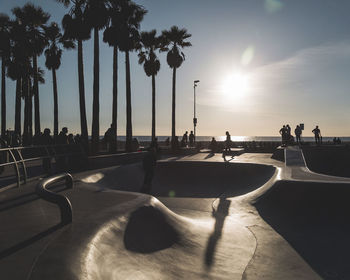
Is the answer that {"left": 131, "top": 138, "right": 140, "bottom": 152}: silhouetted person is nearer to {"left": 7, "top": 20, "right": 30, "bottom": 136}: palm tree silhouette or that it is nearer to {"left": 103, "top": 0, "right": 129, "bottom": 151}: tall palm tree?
{"left": 103, "top": 0, "right": 129, "bottom": 151}: tall palm tree

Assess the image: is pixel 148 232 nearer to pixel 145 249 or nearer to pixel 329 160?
pixel 145 249

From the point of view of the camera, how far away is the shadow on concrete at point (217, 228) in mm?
5186

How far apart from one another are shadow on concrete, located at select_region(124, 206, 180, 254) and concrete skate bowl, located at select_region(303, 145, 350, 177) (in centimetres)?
1890

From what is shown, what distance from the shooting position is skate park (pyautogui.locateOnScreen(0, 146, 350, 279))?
11.6 ft

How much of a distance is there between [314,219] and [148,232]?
15.5 feet

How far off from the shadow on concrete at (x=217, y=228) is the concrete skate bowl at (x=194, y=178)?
181cm

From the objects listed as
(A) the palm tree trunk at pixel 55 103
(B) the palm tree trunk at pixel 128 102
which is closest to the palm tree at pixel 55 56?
(A) the palm tree trunk at pixel 55 103

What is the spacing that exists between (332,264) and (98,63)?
1774 cm

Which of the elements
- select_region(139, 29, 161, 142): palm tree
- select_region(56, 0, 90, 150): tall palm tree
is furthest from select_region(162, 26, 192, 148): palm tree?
select_region(56, 0, 90, 150): tall palm tree

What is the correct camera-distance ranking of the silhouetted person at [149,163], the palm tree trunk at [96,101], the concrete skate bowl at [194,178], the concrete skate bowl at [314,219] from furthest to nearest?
the palm tree trunk at [96,101] → the concrete skate bowl at [194,178] → the silhouetted person at [149,163] → the concrete skate bowl at [314,219]

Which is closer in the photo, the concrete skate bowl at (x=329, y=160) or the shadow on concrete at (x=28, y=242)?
the shadow on concrete at (x=28, y=242)

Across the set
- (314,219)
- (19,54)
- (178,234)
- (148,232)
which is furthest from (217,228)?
(19,54)

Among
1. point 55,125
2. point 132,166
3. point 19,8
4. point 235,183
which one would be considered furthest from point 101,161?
point 19,8

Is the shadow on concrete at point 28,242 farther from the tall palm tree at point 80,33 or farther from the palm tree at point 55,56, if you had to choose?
the palm tree at point 55,56
